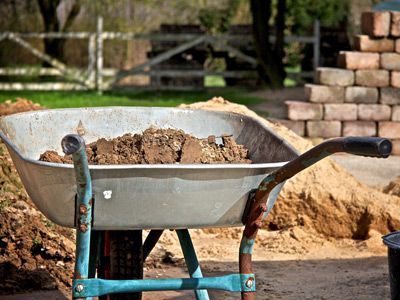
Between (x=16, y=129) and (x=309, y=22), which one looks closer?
(x=16, y=129)

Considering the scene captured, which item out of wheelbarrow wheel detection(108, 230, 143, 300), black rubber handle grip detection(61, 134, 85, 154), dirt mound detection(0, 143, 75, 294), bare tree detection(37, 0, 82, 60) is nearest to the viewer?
black rubber handle grip detection(61, 134, 85, 154)

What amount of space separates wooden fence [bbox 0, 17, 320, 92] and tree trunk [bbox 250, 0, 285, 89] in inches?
24.9

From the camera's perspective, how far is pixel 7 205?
19.7 feet

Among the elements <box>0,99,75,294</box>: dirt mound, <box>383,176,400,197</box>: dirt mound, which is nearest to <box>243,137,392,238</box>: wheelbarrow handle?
<box>0,99,75,294</box>: dirt mound

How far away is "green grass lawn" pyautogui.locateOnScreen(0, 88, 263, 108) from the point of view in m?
14.2

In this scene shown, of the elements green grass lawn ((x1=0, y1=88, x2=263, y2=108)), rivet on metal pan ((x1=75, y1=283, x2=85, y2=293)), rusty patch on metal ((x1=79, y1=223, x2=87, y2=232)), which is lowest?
green grass lawn ((x1=0, y1=88, x2=263, y2=108))

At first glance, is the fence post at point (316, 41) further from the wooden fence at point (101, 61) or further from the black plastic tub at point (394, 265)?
the black plastic tub at point (394, 265)

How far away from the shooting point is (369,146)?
3.37 meters

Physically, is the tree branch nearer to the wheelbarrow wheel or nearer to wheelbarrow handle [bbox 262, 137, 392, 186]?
the wheelbarrow wheel

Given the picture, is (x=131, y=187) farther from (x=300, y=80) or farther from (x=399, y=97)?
(x=300, y=80)

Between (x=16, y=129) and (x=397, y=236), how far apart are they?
1.83 metres

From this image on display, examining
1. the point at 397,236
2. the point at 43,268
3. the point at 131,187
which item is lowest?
the point at 43,268

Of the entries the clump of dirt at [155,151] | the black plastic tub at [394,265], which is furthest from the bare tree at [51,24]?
the black plastic tub at [394,265]

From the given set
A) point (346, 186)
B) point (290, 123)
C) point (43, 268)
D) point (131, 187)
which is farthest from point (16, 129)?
point (290, 123)
